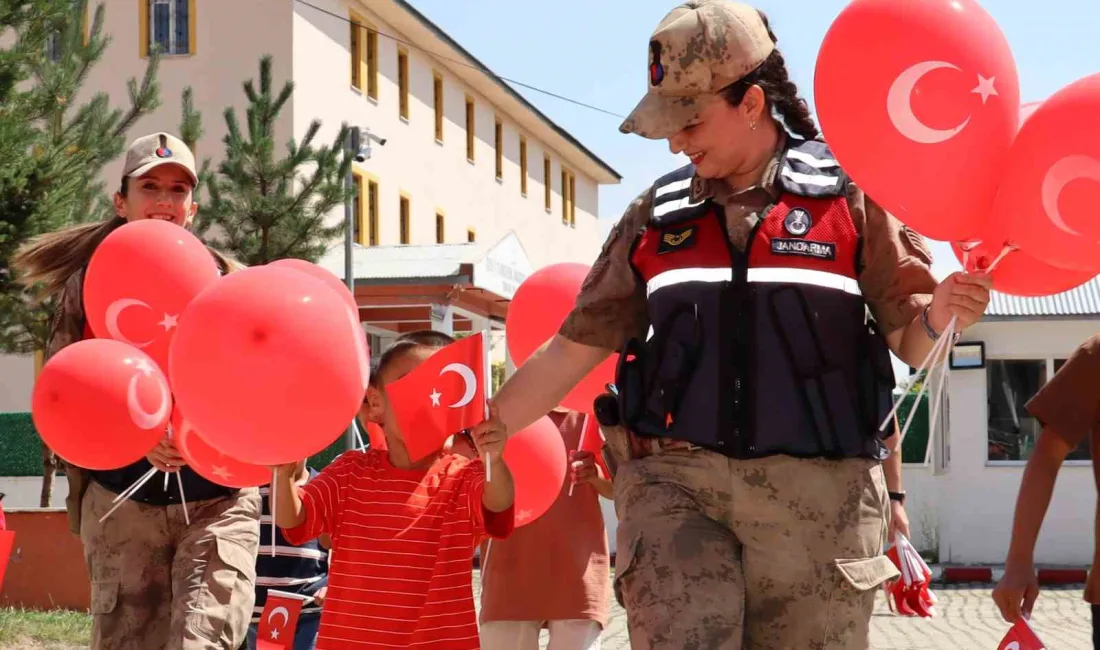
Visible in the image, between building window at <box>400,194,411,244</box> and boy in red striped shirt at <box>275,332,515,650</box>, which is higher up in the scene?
building window at <box>400,194,411,244</box>

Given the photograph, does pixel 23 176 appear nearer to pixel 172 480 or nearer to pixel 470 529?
pixel 172 480

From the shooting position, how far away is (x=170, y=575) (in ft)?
18.1

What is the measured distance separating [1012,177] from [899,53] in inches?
15.3

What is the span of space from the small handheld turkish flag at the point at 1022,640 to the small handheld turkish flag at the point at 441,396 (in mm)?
1667

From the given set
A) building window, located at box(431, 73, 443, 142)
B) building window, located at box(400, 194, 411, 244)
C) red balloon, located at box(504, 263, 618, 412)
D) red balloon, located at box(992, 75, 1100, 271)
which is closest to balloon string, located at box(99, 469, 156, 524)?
red balloon, located at box(504, 263, 618, 412)

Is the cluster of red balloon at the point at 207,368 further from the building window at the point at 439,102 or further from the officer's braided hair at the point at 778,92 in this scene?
the building window at the point at 439,102

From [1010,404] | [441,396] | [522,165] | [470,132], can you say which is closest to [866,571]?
[441,396]

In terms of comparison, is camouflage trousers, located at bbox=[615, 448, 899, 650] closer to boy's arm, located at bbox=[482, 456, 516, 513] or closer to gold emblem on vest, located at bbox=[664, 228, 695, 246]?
gold emblem on vest, located at bbox=[664, 228, 695, 246]

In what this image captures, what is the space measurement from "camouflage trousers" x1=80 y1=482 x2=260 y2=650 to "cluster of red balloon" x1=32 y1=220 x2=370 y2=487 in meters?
0.27

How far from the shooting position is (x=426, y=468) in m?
5.13

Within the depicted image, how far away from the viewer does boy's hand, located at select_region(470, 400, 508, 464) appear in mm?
4438

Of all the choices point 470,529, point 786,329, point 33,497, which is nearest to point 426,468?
point 470,529

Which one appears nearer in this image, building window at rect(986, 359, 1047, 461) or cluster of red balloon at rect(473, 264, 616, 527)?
cluster of red balloon at rect(473, 264, 616, 527)

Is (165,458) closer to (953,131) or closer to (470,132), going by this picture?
(953,131)
